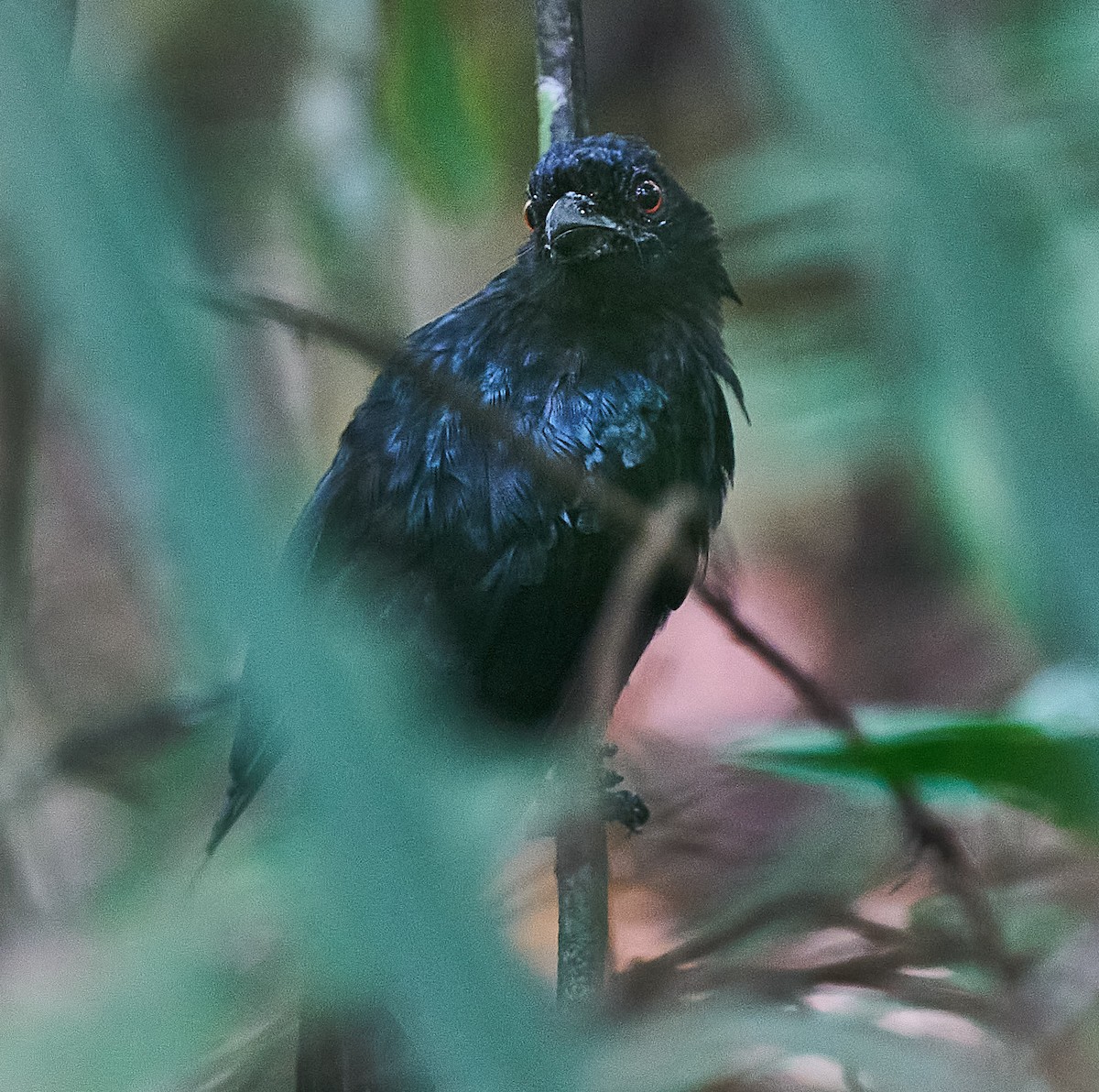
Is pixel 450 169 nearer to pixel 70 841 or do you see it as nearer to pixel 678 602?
pixel 678 602

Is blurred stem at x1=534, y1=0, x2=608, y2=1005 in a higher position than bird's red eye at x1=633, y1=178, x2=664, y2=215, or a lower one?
lower

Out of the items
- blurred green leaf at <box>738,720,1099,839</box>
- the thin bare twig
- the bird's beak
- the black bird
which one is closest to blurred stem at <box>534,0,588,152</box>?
the black bird

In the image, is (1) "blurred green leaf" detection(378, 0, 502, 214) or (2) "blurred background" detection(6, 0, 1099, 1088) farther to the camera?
(1) "blurred green leaf" detection(378, 0, 502, 214)

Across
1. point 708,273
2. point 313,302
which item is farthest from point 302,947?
point 313,302

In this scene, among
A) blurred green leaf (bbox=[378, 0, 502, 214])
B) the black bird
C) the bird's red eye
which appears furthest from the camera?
the bird's red eye

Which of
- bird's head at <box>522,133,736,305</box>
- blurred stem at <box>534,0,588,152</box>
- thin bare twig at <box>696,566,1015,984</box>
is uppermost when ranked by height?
blurred stem at <box>534,0,588,152</box>

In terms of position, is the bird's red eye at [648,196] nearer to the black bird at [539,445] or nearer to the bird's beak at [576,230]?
the black bird at [539,445]

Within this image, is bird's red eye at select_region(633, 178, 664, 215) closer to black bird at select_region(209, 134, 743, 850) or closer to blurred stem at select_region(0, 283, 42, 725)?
black bird at select_region(209, 134, 743, 850)

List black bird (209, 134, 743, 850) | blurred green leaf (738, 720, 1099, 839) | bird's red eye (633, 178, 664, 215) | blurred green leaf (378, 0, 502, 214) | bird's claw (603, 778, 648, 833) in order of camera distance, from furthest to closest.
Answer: bird's claw (603, 778, 648, 833)
bird's red eye (633, 178, 664, 215)
black bird (209, 134, 743, 850)
blurred green leaf (378, 0, 502, 214)
blurred green leaf (738, 720, 1099, 839)
